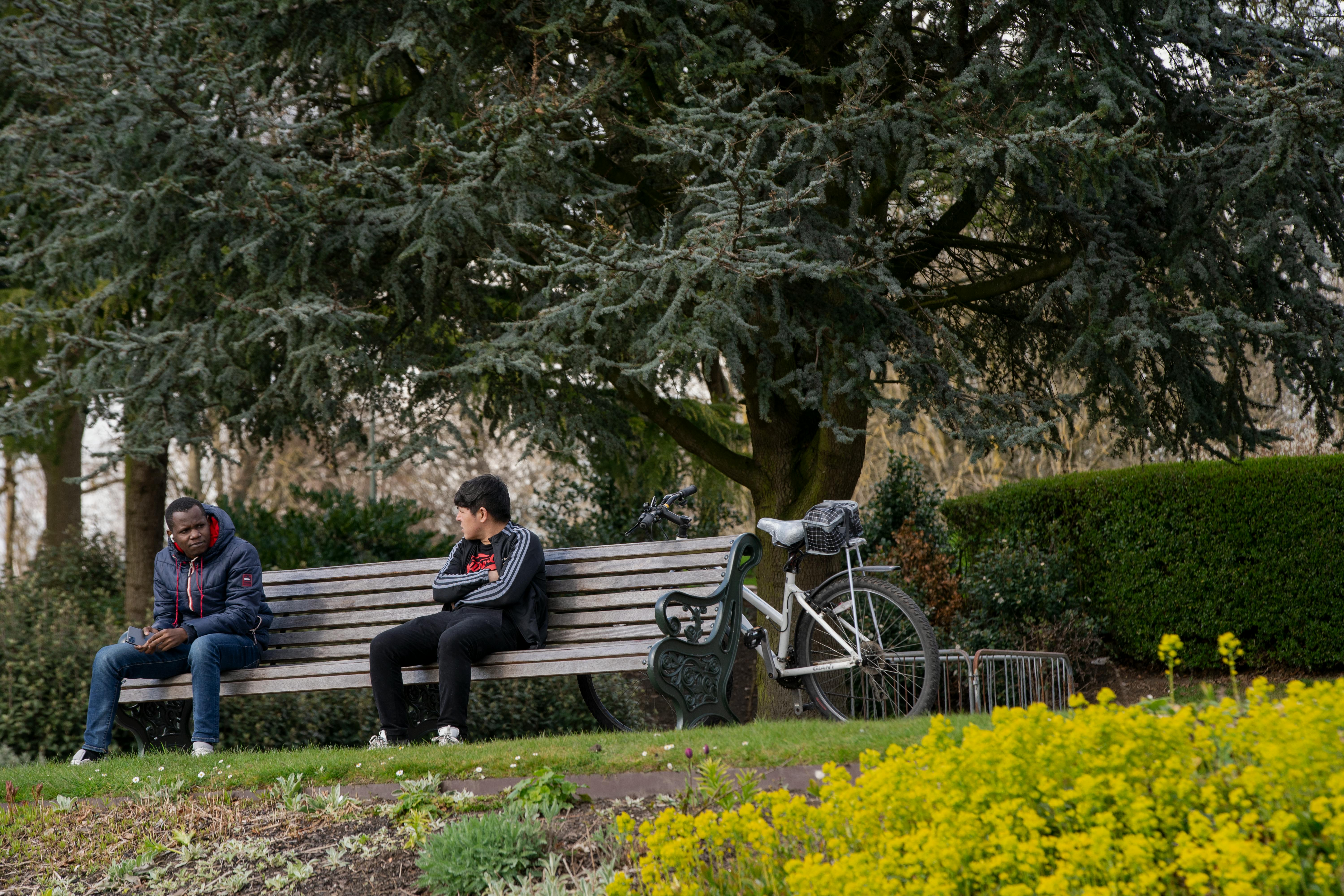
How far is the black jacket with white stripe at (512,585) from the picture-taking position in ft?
18.6

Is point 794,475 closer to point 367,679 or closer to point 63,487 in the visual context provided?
point 367,679

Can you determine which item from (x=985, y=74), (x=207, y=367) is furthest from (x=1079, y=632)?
(x=207, y=367)

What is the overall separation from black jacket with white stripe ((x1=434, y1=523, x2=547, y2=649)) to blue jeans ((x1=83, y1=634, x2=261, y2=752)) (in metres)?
1.23

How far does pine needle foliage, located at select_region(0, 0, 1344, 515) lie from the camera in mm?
6504

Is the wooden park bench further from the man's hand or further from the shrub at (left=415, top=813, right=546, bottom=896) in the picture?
the shrub at (left=415, top=813, right=546, bottom=896)

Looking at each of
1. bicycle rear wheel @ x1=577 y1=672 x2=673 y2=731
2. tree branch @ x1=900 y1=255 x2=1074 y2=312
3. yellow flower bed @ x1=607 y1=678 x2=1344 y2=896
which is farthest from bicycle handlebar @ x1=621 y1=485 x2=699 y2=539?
tree branch @ x1=900 y1=255 x2=1074 y2=312

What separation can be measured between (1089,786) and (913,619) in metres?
2.91

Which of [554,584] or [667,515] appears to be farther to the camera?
[554,584]

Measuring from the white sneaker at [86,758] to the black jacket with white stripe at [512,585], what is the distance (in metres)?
1.90

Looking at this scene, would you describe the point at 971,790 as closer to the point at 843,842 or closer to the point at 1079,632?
the point at 843,842

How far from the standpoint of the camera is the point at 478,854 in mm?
3506

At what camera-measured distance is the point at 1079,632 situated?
30.7 feet

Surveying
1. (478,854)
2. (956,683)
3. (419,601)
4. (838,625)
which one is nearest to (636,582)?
(838,625)

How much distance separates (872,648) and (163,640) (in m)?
3.66
